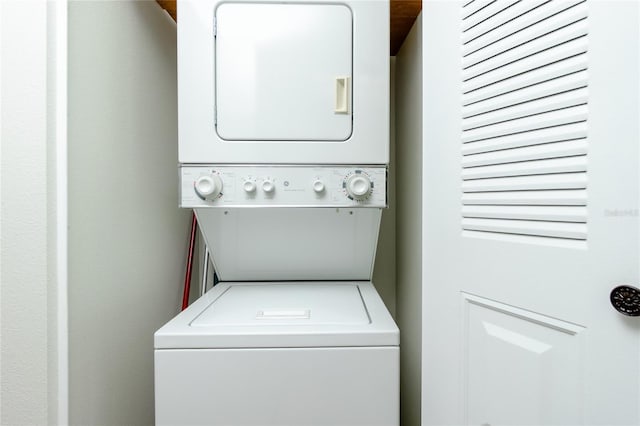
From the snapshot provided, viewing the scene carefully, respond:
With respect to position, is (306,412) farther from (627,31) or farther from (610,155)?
(627,31)

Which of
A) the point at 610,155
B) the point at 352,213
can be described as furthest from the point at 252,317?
the point at 610,155

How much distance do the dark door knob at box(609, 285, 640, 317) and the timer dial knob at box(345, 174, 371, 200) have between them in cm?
95

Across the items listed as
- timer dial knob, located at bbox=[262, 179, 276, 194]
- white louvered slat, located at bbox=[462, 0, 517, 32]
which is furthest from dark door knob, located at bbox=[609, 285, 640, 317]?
timer dial knob, located at bbox=[262, 179, 276, 194]

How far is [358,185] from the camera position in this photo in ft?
4.91

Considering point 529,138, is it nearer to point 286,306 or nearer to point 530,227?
point 530,227

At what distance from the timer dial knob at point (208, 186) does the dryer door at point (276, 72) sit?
198 mm

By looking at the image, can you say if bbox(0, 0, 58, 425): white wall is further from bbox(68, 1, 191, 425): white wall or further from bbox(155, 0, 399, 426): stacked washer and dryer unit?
bbox(155, 0, 399, 426): stacked washer and dryer unit

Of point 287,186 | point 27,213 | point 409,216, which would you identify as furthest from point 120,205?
point 409,216

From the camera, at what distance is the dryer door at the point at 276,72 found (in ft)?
4.85

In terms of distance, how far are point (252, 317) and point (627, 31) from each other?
1355mm

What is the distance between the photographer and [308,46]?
1.48 m

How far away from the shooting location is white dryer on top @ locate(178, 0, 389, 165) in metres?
1.47

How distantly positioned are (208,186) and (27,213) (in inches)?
24.4

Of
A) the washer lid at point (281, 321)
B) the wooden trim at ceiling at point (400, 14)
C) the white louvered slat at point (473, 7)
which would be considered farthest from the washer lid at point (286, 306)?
the wooden trim at ceiling at point (400, 14)
